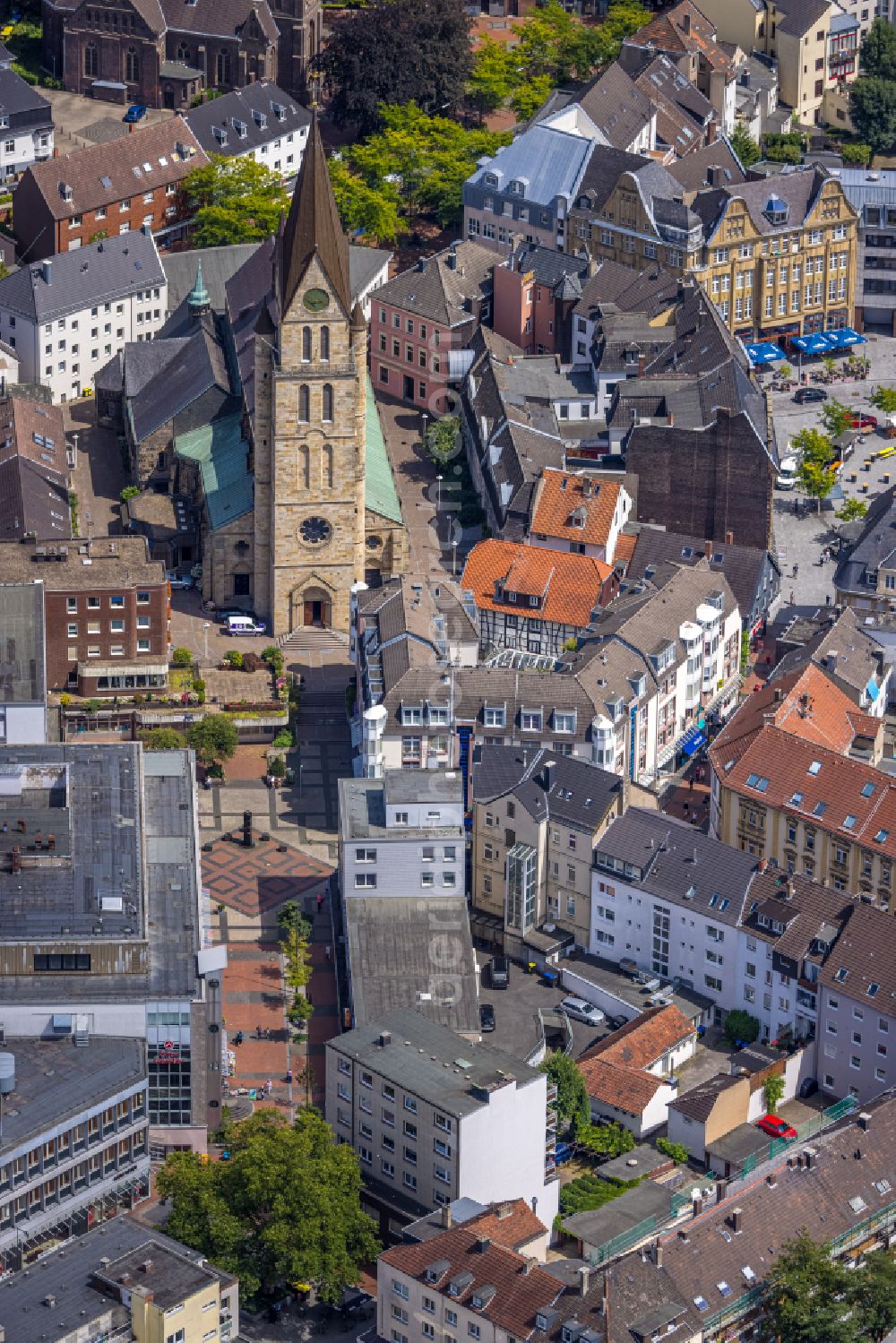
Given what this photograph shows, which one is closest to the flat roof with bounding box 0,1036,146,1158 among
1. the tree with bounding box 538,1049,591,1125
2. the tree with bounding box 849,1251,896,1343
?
the tree with bounding box 538,1049,591,1125

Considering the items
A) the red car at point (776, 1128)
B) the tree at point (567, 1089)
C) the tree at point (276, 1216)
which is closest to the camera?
the tree at point (276, 1216)

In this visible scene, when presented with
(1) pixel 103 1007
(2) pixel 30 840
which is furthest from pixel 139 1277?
(2) pixel 30 840

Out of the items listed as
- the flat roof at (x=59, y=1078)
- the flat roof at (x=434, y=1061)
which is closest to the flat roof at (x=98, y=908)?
the flat roof at (x=59, y=1078)

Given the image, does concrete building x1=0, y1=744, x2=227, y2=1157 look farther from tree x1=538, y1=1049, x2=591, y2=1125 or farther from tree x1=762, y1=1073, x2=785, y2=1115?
tree x1=762, y1=1073, x2=785, y2=1115

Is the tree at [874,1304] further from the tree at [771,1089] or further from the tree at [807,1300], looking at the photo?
the tree at [771,1089]

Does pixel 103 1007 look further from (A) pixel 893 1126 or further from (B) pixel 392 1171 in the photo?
(A) pixel 893 1126

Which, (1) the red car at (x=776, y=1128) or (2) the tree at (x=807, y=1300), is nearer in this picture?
(2) the tree at (x=807, y=1300)
